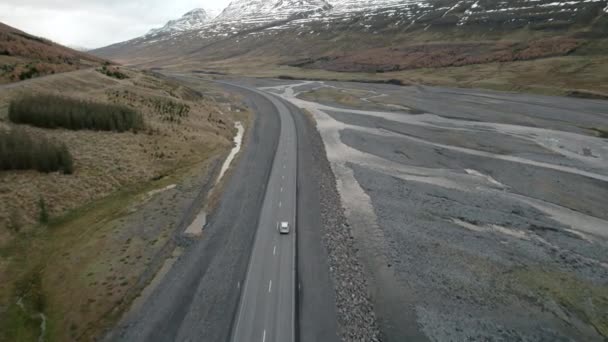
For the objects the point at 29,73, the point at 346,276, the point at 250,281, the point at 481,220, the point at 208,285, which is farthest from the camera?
the point at 29,73

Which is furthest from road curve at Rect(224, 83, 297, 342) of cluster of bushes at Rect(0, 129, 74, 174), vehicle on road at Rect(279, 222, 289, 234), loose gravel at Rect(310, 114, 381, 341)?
cluster of bushes at Rect(0, 129, 74, 174)

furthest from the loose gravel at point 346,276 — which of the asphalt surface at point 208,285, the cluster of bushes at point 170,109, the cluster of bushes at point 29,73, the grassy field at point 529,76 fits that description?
the grassy field at point 529,76

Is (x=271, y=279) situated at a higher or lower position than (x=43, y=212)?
lower

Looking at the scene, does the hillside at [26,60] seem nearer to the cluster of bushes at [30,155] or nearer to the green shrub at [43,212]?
the cluster of bushes at [30,155]

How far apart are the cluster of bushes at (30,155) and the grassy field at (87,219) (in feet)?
3.45

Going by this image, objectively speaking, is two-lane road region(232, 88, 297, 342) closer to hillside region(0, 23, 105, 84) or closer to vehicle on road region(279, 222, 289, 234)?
vehicle on road region(279, 222, 289, 234)

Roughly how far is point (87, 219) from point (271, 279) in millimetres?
22239

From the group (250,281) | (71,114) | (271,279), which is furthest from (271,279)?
Answer: (71,114)

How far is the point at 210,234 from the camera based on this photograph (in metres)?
36.5

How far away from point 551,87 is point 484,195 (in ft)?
310

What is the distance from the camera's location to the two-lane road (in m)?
24.2

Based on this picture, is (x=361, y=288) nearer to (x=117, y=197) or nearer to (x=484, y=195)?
(x=484, y=195)

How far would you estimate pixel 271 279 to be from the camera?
96.2 feet

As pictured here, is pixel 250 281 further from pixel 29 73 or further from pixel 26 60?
pixel 26 60
